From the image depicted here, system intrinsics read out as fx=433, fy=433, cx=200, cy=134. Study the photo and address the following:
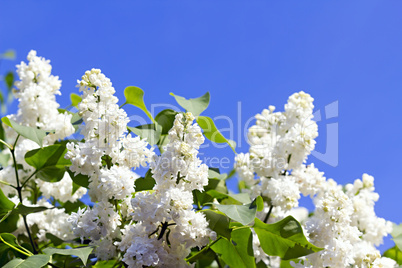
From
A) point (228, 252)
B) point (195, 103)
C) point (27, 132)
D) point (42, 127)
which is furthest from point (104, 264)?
point (42, 127)

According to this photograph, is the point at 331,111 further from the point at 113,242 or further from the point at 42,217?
the point at 42,217

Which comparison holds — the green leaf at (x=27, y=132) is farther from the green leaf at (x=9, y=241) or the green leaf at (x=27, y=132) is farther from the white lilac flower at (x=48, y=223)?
the white lilac flower at (x=48, y=223)

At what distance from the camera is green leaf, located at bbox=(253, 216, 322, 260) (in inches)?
52.8

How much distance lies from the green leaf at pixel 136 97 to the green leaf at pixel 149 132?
0.04 m

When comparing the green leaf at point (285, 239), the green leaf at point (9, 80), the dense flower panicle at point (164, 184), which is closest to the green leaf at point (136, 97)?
the dense flower panicle at point (164, 184)

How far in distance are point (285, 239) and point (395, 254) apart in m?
0.90

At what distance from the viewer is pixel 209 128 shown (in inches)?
65.0

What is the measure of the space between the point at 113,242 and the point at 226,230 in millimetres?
369

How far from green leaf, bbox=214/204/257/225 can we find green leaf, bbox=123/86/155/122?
20.8 inches

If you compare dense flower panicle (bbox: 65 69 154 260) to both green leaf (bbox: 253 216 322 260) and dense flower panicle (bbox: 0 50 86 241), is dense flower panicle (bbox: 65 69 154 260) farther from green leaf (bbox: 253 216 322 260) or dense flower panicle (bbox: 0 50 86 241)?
dense flower panicle (bbox: 0 50 86 241)

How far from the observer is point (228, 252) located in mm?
1439

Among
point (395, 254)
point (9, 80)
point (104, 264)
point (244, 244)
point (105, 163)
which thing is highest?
point (9, 80)

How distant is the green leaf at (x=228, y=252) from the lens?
4.66 feet

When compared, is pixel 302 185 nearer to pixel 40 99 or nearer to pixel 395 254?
pixel 395 254
